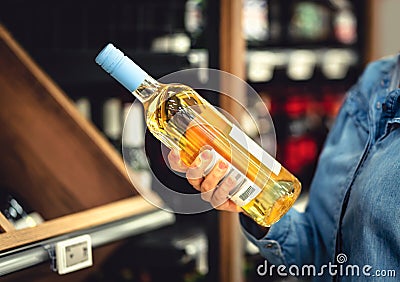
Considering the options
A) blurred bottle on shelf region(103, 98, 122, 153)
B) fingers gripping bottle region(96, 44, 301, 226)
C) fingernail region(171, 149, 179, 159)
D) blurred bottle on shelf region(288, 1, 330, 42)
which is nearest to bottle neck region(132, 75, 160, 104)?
fingers gripping bottle region(96, 44, 301, 226)

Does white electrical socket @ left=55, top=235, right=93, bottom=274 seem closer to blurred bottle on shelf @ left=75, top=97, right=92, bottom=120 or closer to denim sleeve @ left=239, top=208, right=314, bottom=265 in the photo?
denim sleeve @ left=239, top=208, right=314, bottom=265

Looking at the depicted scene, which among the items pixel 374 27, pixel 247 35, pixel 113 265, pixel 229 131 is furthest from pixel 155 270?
pixel 374 27

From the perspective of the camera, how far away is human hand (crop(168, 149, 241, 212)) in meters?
1.03

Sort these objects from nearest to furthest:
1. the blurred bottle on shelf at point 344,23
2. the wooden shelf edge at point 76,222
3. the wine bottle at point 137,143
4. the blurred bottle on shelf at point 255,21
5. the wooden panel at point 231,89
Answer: the wooden shelf edge at point 76,222
the wooden panel at point 231,89
the wine bottle at point 137,143
the blurred bottle on shelf at point 255,21
the blurred bottle on shelf at point 344,23

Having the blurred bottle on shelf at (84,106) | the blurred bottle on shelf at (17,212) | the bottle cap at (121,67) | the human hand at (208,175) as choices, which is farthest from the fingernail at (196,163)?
the blurred bottle on shelf at (84,106)

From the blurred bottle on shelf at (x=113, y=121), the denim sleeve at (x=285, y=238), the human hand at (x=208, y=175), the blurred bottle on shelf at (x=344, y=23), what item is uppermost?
the blurred bottle on shelf at (x=344, y=23)

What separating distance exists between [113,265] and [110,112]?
502mm

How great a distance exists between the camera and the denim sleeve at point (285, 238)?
132 cm

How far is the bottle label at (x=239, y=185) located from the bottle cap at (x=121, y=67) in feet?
0.57

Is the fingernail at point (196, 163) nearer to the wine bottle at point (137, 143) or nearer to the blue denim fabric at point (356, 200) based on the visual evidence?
the blue denim fabric at point (356, 200)

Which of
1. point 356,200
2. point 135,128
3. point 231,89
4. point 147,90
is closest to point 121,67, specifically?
point 147,90

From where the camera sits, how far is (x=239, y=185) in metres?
1.05

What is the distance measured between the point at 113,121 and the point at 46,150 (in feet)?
1.39

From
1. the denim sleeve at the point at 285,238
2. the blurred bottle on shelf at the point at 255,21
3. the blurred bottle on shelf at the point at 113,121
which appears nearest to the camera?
Result: the denim sleeve at the point at 285,238
